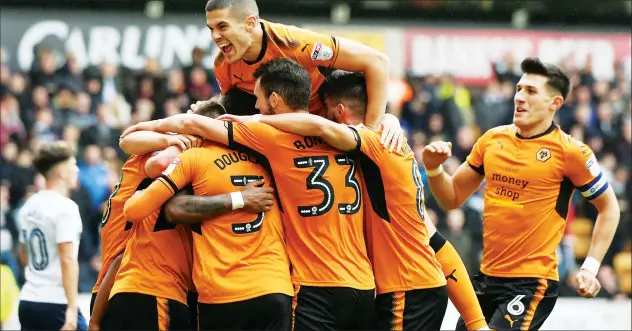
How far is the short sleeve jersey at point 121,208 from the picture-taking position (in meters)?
6.84

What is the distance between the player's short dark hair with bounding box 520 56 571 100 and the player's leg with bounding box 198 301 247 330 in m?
3.01

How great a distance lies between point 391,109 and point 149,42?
484 centimetres

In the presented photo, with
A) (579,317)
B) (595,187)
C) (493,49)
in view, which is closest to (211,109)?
(595,187)

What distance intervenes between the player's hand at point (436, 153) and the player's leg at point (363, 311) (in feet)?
3.80

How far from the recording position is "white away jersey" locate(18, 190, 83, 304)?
8070 mm

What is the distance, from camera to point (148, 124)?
22.5ft

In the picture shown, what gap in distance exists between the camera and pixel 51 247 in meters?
8.14

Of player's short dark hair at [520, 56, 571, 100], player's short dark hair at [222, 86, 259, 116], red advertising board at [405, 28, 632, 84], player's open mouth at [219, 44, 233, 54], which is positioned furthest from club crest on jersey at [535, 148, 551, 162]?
red advertising board at [405, 28, 632, 84]

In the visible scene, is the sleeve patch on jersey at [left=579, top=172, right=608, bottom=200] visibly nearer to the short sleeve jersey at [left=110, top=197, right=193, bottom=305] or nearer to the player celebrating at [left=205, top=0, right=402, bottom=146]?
the player celebrating at [left=205, top=0, right=402, bottom=146]

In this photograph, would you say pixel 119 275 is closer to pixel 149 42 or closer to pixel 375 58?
pixel 375 58

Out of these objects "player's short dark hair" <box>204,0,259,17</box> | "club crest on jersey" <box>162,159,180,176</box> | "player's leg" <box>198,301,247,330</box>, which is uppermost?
"player's short dark hair" <box>204,0,259,17</box>

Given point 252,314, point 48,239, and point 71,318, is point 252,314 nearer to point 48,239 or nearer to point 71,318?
point 71,318

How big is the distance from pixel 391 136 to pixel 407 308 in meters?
1.15

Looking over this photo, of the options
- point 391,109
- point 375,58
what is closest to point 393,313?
point 375,58
